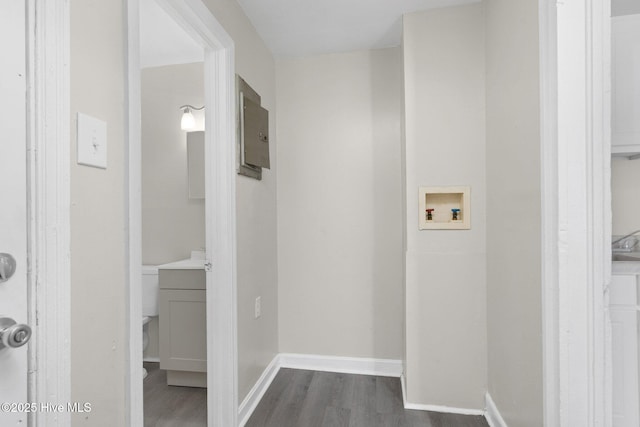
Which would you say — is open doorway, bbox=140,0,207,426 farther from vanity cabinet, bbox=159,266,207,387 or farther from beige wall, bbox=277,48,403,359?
Answer: beige wall, bbox=277,48,403,359

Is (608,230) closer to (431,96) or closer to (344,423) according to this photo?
(431,96)

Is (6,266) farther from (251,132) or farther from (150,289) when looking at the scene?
(150,289)

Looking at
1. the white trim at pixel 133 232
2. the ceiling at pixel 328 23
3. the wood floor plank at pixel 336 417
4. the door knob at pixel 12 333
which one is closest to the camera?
the door knob at pixel 12 333

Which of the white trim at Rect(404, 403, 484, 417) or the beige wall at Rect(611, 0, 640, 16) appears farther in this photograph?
the white trim at Rect(404, 403, 484, 417)

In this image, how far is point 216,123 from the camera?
5.47 ft

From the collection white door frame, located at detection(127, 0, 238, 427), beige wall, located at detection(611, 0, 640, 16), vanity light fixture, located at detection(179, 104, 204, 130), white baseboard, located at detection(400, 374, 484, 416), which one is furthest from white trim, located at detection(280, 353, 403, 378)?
beige wall, located at detection(611, 0, 640, 16)

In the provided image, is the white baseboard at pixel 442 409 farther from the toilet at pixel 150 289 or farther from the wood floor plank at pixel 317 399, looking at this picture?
the toilet at pixel 150 289

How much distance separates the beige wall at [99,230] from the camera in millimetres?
829

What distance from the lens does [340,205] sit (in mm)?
2484

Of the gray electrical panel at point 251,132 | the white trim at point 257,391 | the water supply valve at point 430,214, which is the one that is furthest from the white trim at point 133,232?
the water supply valve at point 430,214

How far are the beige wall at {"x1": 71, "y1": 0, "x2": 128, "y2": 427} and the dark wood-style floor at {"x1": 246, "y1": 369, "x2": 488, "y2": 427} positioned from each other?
116cm

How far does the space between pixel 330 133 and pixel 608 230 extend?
1.79m

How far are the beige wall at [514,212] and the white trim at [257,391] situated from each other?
136 centimetres

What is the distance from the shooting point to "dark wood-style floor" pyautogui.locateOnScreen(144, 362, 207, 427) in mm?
1868
